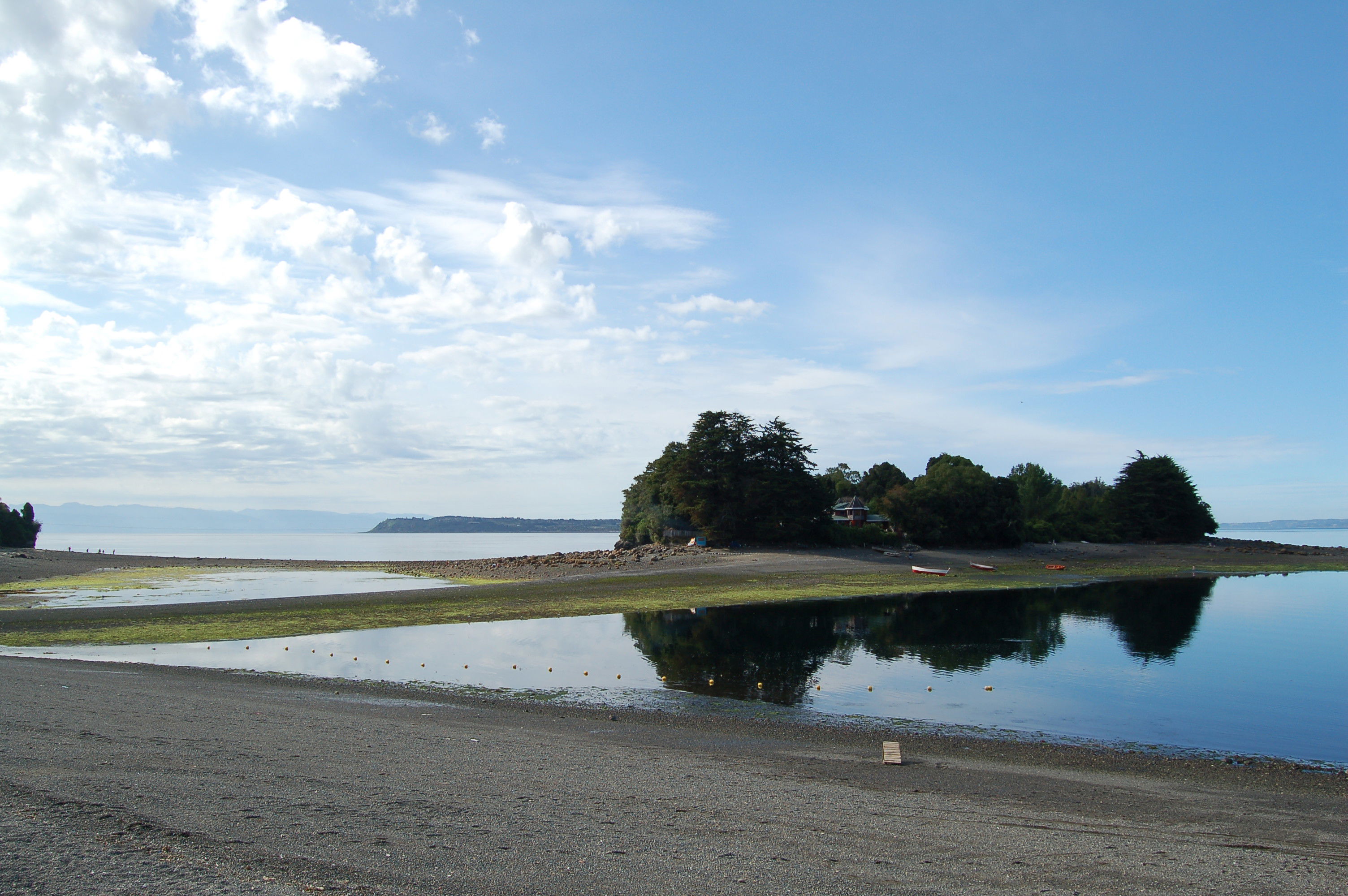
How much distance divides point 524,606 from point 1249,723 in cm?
2683

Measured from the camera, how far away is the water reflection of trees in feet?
67.3

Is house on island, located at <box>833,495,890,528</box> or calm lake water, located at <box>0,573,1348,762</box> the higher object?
house on island, located at <box>833,495,890,528</box>

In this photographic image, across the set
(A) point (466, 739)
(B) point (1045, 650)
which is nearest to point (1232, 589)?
(B) point (1045, 650)

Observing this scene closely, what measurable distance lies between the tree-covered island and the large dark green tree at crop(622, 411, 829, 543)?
9 cm

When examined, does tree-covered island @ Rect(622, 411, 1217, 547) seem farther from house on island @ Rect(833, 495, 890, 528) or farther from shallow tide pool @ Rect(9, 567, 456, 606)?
shallow tide pool @ Rect(9, 567, 456, 606)

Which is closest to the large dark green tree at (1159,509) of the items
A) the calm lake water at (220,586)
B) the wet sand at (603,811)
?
the calm lake water at (220,586)

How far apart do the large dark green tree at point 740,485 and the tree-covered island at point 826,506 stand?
0.30 feet

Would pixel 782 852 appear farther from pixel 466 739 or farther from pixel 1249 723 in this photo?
pixel 1249 723

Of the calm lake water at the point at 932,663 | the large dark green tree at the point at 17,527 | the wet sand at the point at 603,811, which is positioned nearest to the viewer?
the wet sand at the point at 603,811

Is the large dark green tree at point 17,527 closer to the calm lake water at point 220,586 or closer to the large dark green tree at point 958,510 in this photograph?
A: the calm lake water at point 220,586

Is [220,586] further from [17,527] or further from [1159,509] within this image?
[1159,509]

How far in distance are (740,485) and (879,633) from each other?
145ft

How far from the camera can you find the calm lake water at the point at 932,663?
51.1ft

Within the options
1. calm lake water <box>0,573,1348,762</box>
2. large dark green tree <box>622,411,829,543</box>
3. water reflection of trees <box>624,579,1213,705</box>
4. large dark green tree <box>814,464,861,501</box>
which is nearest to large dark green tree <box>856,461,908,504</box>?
large dark green tree <box>814,464,861,501</box>
